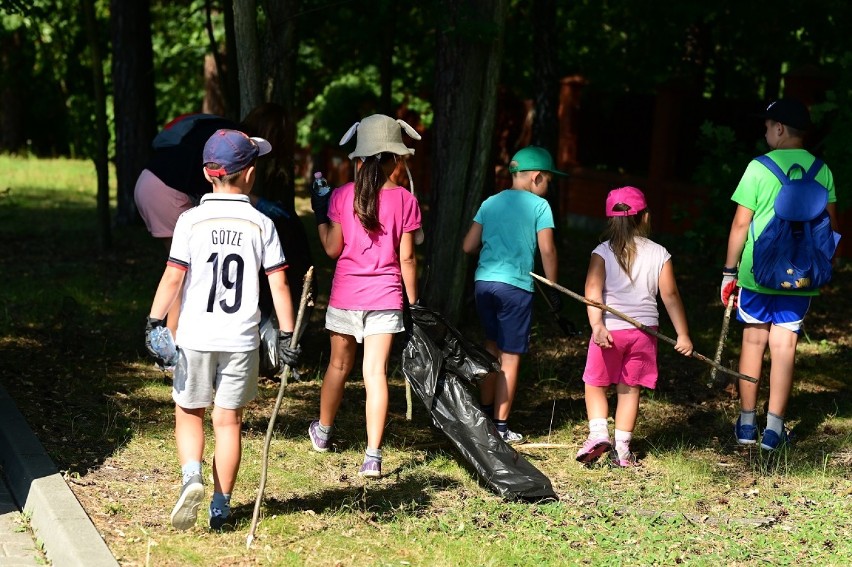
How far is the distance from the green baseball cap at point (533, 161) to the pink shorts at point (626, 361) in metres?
1.02

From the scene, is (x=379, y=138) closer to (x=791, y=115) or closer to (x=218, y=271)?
(x=218, y=271)

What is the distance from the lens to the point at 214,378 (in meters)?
4.90

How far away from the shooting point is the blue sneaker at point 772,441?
6605 millimetres

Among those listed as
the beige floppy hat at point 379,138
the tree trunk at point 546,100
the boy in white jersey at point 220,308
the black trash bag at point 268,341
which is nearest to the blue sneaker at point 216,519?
the boy in white jersey at point 220,308

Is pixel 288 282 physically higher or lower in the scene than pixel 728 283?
lower

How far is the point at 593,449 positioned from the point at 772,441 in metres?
1.18

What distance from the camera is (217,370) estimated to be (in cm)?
489

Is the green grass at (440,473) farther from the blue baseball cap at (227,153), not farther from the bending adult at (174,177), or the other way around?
the blue baseball cap at (227,153)

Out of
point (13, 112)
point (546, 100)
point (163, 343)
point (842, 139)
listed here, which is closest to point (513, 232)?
point (163, 343)

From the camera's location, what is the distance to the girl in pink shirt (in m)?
5.79

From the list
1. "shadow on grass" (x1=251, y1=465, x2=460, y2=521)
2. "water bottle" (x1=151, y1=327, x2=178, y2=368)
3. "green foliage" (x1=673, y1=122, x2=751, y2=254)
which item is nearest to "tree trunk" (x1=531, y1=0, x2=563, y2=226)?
"green foliage" (x1=673, y1=122, x2=751, y2=254)

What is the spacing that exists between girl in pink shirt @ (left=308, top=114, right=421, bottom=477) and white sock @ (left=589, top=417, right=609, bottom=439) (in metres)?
1.21

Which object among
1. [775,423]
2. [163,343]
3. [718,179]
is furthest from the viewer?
[718,179]

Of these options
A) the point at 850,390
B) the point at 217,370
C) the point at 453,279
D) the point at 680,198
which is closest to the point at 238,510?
the point at 217,370
